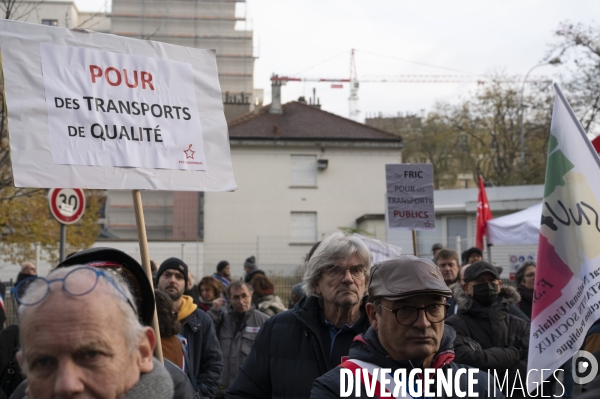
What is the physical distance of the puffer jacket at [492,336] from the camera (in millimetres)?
6129

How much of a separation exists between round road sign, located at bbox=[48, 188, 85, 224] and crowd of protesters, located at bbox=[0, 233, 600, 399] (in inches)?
88.8

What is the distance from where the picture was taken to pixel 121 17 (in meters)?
72.4

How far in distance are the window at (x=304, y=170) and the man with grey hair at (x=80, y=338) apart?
131 feet

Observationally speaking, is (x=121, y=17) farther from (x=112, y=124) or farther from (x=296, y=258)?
(x=112, y=124)

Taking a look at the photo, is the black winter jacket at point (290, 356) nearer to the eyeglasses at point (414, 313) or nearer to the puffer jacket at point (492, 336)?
the eyeglasses at point (414, 313)

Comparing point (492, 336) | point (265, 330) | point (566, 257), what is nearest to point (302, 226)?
point (492, 336)

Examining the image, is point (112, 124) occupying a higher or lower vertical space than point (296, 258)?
higher

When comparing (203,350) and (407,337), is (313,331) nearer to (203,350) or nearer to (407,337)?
(407,337)

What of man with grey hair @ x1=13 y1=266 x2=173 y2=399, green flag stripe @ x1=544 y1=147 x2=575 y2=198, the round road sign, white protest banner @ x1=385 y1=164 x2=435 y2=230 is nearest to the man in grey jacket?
white protest banner @ x1=385 y1=164 x2=435 y2=230

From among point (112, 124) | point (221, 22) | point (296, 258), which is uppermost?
point (221, 22)

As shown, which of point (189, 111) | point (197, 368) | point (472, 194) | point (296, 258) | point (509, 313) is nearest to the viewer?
point (189, 111)

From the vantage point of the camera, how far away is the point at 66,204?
10773 millimetres

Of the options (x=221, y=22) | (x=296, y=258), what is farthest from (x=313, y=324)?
(x=221, y=22)

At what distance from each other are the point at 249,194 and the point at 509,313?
116 feet
